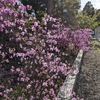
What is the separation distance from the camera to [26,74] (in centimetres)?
641

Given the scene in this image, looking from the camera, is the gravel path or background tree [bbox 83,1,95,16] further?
background tree [bbox 83,1,95,16]

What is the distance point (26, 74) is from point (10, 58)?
86 cm

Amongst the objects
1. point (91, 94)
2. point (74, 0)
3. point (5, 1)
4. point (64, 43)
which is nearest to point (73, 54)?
point (64, 43)

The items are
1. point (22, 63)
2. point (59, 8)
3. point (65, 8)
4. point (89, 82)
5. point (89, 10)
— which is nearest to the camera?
point (22, 63)

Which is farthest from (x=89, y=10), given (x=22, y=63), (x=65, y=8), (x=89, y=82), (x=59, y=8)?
(x=22, y=63)

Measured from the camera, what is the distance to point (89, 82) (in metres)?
8.11

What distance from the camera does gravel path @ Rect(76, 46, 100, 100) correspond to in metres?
7.11

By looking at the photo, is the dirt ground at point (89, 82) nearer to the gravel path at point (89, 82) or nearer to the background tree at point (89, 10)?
the gravel path at point (89, 82)

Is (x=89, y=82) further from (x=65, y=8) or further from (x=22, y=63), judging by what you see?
(x=65, y=8)

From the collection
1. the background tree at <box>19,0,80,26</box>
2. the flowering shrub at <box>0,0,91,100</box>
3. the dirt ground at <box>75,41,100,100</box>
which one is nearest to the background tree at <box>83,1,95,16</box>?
the background tree at <box>19,0,80,26</box>

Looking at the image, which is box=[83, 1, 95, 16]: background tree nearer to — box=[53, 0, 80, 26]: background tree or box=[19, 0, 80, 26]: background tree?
box=[53, 0, 80, 26]: background tree

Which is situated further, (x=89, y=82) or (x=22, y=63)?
(x=89, y=82)

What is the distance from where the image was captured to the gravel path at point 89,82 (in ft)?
23.3

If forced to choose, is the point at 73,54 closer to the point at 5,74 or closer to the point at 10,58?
the point at 10,58
